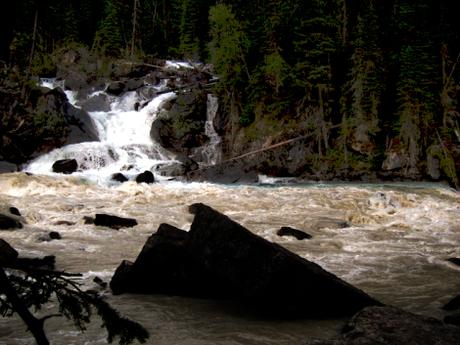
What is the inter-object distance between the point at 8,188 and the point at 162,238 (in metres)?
15.4

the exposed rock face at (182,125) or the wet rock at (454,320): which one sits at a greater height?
the exposed rock face at (182,125)

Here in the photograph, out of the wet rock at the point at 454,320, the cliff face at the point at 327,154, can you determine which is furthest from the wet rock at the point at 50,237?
the cliff face at the point at 327,154

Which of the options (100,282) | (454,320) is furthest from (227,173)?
(454,320)

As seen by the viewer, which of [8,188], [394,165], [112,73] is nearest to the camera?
[8,188]

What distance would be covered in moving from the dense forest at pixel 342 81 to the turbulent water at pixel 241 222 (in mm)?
4695

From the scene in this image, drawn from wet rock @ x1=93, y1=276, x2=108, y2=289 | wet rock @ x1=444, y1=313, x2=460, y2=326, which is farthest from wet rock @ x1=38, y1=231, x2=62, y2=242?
wet rock @ x1=444, y1=313, x2=460, y2=326

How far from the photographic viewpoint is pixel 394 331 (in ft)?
14.3

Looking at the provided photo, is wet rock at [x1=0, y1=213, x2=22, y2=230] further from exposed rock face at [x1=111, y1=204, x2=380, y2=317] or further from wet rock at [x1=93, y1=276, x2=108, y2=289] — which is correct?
exposed rock face at [x1=111, y1=204, x2=380, y2=317]

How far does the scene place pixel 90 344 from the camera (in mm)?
5344

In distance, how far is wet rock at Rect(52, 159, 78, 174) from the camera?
26375 millimetres

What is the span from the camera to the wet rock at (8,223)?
12469 millimetres

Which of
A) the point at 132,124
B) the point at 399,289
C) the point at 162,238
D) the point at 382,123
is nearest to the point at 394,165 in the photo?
the point at 382,123

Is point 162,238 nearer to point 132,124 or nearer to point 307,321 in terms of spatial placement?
point 307,321

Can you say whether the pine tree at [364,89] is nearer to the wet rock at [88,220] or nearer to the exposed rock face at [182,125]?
the exposed rock face at [182,125]
